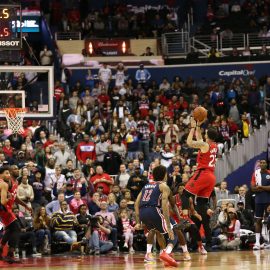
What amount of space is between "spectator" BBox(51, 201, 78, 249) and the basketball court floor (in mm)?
724

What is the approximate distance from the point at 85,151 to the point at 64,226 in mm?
5411

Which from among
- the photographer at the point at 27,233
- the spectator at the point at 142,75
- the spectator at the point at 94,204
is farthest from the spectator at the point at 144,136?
the photographer at the point at 27,233

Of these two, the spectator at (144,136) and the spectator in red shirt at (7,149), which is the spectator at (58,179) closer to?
the spectator in red shirt at (7,149)

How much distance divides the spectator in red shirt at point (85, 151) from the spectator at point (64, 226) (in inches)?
198

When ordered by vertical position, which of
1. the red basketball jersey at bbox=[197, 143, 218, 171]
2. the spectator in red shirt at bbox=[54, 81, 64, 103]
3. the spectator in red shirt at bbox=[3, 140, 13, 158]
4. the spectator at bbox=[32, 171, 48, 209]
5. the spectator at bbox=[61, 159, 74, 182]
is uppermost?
the spectator in red shirt at bbox=[54, 81, 64, 103]

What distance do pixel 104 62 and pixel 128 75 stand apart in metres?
1.85

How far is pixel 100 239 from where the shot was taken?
23.5 metres

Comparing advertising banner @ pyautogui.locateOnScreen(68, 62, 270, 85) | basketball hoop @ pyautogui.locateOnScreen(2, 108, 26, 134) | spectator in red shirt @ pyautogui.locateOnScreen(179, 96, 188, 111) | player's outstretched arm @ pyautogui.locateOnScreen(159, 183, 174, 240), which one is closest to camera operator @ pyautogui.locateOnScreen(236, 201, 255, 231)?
basketball hoop @ pyautogui.locateOnScreen(2, 108, 26, 134)

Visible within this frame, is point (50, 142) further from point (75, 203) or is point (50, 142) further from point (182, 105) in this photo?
point (182, 105)

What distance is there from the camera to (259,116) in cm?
3391

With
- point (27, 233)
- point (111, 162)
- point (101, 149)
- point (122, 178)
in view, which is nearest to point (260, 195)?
point (122, 178)

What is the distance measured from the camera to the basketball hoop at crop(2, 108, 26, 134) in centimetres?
2523

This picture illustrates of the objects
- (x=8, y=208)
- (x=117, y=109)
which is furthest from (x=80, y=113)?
(x=8, y=208)

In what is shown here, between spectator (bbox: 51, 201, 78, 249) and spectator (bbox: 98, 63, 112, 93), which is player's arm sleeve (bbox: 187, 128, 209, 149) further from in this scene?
spectator (bbox: 98, 63, 112, 93)
